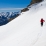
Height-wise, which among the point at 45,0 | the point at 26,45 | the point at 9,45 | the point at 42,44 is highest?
the point at 45,0

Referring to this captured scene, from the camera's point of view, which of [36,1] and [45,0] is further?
[36,1]

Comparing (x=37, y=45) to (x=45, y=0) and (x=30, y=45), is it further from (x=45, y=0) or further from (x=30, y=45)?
(x=45, y=0)

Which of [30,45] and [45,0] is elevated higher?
[45,0]

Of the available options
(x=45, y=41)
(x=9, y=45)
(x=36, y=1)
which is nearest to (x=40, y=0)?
(x=36, y=1)

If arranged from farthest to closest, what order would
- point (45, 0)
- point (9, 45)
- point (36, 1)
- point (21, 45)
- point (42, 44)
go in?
point (36, 1) < point (45, 0) < point (9, 45) < point (21, 45) < point (42, 44)

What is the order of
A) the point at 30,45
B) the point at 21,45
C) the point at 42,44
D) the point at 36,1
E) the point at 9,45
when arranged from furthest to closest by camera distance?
the point at 36,1 → the point at 9,45 → the point at 21,45 → the point at 30,45 → the point at 42,44

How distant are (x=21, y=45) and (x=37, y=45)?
3.38 m

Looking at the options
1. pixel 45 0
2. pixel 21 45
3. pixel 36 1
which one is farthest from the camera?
pixel 36 1

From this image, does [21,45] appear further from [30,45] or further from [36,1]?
[36,1]

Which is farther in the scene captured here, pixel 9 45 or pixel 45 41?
pixel 9 45

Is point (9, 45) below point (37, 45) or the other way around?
the other way around

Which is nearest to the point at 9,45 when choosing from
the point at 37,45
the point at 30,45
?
the point at 30,45

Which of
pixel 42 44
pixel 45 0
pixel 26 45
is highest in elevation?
pixel 45 0

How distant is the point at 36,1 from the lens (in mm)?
68938
